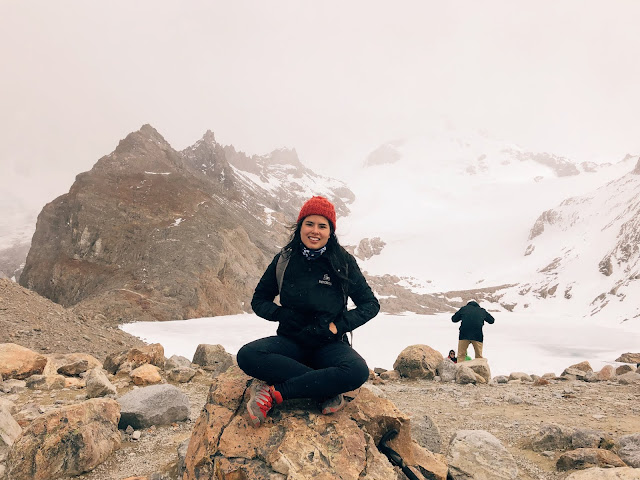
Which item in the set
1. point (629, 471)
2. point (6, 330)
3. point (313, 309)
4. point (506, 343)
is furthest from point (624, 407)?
point (506, 343)

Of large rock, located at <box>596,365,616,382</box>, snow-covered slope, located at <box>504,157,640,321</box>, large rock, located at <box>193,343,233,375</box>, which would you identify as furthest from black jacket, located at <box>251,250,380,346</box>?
snow-covered slope, located at <box>504,157,640,321</box>

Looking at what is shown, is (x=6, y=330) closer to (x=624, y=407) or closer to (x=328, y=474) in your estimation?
(x=328, y=474)

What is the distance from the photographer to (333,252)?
399 centimetres

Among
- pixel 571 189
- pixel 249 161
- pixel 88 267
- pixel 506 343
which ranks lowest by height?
pixel 506 343

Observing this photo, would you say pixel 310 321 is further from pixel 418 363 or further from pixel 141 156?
pixel 141 156

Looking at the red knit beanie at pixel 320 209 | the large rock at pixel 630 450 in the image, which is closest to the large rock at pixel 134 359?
the red knit beanie at pixel 320 209

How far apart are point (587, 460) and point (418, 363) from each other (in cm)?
686

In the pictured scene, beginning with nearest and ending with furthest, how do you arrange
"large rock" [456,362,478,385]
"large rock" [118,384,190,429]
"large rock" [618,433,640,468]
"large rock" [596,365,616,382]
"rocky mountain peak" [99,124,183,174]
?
1. "large rock" [618,433,640,468]
2. "large rock" [118,384,190,429]
3. "large rock" [456,362,478,385]
4. "large rock" [596,365,616,382]
5. "rocky mountain peak" [99,124,183,174]

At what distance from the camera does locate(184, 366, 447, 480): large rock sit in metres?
2.80

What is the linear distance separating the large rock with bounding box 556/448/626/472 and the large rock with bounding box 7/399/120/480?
551 cm

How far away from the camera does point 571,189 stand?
152000 millimetres

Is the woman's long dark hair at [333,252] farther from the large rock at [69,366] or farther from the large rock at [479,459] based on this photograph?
the large rock at [69,366]

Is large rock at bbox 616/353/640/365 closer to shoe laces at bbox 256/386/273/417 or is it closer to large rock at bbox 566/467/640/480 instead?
large rock at bbox 566/467/640/480

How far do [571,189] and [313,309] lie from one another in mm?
185638
